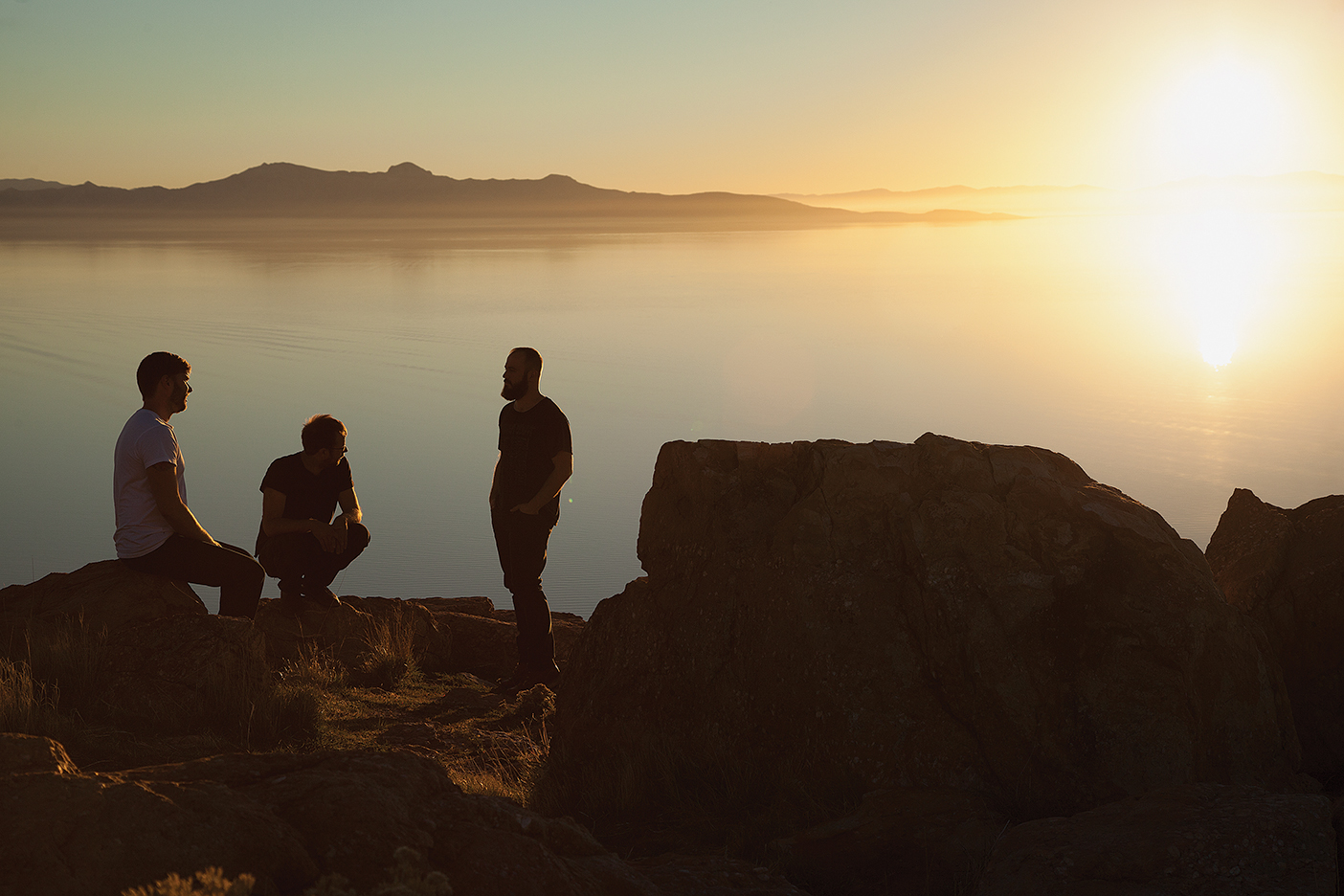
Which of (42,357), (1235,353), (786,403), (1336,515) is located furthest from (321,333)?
(1336,515)

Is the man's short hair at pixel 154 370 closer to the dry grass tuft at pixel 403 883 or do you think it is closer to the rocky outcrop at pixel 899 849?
the dry grass tuft at pixel 403 883

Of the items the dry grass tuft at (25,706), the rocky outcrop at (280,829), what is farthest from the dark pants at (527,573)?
the rocky outcrop at (280,829)

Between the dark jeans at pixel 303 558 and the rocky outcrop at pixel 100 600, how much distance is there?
777 millimetres

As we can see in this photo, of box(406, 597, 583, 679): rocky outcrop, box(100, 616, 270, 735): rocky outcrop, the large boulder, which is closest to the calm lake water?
box(406, 597, 583, 679): rocky outcrop

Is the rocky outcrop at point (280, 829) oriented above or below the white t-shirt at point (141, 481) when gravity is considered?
below

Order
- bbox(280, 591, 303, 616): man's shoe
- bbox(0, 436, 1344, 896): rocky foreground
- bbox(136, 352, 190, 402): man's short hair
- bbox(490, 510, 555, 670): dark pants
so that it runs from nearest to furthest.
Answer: bbox(0, 436, 1344, 896): rocky foreground → bbox(136, 352, 190, 402): man's short hair → bbox(490, 510, 555, 670): dark pants → bbox(280, 591, 303, 616): man's shoe

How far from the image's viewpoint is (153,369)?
519cm

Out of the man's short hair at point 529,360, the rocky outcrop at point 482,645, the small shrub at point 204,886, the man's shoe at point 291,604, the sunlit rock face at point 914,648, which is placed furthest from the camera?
the rocky outcrop at point 482,645

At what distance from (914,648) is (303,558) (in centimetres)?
376

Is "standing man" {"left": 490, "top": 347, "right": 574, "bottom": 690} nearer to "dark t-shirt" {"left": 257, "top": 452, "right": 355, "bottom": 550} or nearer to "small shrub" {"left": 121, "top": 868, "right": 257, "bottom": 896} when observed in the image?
"dark t-shirt" {"left": 257, "top": 452, "right": 355, "bottom": 550}

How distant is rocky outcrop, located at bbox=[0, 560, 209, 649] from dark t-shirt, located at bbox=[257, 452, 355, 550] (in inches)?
34.4

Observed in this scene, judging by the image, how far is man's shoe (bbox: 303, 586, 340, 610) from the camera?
6.68m

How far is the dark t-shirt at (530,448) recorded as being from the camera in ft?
20.4

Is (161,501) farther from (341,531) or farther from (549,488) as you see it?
(549,488)
